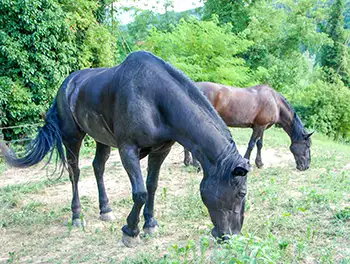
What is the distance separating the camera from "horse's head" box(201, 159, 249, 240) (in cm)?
264

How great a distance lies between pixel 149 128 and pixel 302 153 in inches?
188

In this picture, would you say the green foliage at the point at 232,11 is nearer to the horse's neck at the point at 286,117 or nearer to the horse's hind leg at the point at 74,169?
the horse's neck at the point at 286,117

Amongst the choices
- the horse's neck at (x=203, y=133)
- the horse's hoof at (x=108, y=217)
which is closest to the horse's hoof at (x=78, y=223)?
the horse's hoof at (x=108, y=217)

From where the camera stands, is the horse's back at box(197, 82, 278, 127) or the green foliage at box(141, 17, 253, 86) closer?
the horse's back at box(197, 82, 278, 127)

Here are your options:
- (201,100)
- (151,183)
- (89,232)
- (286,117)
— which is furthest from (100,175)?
(286,117)

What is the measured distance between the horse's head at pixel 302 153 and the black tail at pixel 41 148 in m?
4.77

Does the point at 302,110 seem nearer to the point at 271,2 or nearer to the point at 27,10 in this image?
the point at 271,2

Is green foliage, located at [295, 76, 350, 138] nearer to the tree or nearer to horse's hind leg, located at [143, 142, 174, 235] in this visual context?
the tree

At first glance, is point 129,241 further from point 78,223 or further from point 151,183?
point 78,223

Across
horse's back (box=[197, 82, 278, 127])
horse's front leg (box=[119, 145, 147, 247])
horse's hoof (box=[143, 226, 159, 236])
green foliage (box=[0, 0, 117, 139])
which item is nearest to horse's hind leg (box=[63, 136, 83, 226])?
horse's hoof (box=[143, 226, 159, 236])

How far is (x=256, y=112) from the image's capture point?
281 inches

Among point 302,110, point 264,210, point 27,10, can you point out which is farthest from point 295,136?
point 302,110

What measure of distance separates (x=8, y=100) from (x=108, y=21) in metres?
5.70

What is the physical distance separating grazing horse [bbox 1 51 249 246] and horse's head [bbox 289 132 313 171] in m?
4.09
